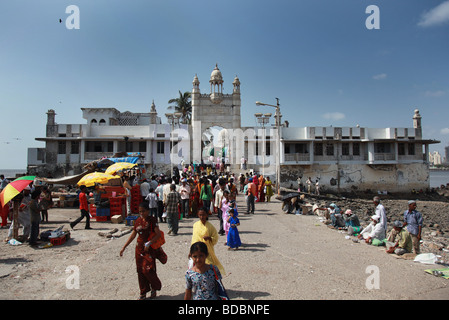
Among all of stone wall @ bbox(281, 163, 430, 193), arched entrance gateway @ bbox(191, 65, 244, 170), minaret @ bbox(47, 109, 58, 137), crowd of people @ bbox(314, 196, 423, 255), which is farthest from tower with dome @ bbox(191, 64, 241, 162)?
crowd of people @ bbox(314, 196, 423, 255)

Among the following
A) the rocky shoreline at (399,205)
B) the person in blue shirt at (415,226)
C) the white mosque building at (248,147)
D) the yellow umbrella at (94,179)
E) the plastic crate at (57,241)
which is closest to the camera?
the person in blue shirt at (415,226)

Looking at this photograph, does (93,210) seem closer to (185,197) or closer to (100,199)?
(100,199)

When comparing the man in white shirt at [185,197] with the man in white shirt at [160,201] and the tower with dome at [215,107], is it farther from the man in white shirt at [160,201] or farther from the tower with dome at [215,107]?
the tower with dome at [215,107]

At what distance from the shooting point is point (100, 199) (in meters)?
11.1

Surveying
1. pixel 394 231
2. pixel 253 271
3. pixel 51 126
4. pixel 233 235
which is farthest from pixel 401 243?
pixel 51 126

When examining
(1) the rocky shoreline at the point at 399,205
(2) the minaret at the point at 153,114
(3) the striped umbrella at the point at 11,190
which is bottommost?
(1) the rocky shoreline at the point at 399,205

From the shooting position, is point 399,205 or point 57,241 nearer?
point 57,241

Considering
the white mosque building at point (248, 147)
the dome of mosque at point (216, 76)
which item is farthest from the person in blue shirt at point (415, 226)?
the dome of mosque at point (216, 76)

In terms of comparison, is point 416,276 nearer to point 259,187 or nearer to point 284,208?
point 284,208

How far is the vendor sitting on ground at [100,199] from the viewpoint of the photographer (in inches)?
428

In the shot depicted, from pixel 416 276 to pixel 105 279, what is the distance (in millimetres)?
5927

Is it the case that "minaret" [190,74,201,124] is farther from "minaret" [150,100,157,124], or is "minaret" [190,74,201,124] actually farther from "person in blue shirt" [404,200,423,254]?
"person in blue shirt" [404,200,423,254]
